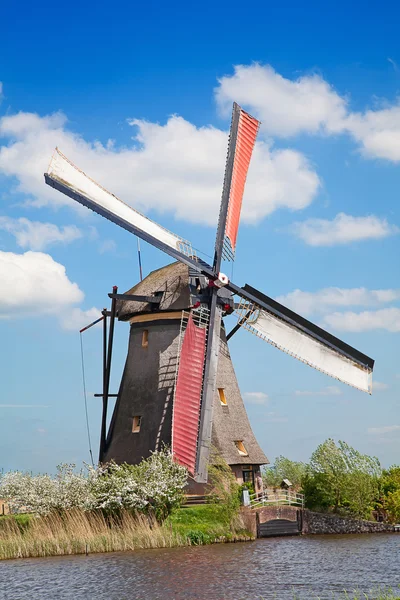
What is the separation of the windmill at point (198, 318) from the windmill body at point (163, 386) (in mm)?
49

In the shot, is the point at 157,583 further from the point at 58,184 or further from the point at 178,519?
the point at 58,184

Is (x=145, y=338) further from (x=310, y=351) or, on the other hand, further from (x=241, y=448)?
(x=310, y=351)

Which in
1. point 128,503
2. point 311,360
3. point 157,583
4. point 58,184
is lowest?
point 157,583

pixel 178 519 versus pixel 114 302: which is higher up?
pixel 114 302

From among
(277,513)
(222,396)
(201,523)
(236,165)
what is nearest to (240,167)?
(236,165)

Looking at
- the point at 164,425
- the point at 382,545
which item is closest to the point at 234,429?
the point at 164,425

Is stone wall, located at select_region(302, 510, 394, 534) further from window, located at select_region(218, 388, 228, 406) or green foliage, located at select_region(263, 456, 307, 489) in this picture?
green foliage, located at select_region(263, 456, 307, 489)

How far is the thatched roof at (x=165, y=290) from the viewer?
1130 inches

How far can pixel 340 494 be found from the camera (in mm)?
30047

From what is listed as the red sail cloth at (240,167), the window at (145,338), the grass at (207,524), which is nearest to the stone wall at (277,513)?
the grass at (207,524)

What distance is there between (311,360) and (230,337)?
3358 mm

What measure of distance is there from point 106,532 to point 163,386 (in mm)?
5614

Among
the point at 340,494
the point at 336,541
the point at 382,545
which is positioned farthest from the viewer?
the point at 340,494

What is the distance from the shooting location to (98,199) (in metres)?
27.4
